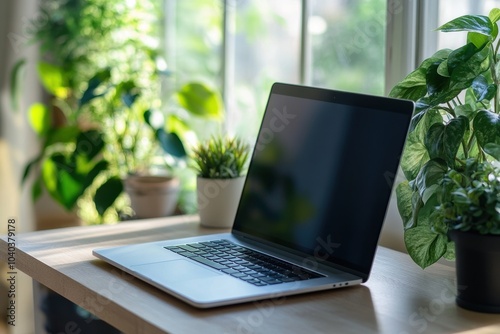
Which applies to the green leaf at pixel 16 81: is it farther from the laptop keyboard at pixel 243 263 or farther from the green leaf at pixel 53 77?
the laptop keyboard at pixel 243 263

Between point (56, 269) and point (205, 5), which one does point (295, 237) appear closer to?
point (56, 269)

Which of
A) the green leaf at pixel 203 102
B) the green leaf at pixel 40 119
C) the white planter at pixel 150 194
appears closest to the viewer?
the white planter at pixel 150 194

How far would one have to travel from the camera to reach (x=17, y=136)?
2.90m

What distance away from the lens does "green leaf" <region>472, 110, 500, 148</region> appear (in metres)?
1.20

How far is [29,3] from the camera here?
9.32ft

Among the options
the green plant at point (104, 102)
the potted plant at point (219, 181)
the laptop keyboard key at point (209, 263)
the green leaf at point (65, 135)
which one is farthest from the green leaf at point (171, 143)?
the laptop keyboard key at point (209, 263)

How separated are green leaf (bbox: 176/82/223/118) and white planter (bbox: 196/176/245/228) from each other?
2.25ft

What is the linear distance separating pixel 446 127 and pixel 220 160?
0.61m

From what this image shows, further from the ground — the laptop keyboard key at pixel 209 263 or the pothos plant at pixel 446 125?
the pothos plant at pixel 446 125

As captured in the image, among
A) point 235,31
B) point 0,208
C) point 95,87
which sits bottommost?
point 0,208

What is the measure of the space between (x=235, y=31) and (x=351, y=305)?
1.42m

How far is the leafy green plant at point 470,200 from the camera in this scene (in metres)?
1.13

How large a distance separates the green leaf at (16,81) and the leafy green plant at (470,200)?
180 cm

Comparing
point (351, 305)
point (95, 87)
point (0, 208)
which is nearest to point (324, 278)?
point (351, 305)
